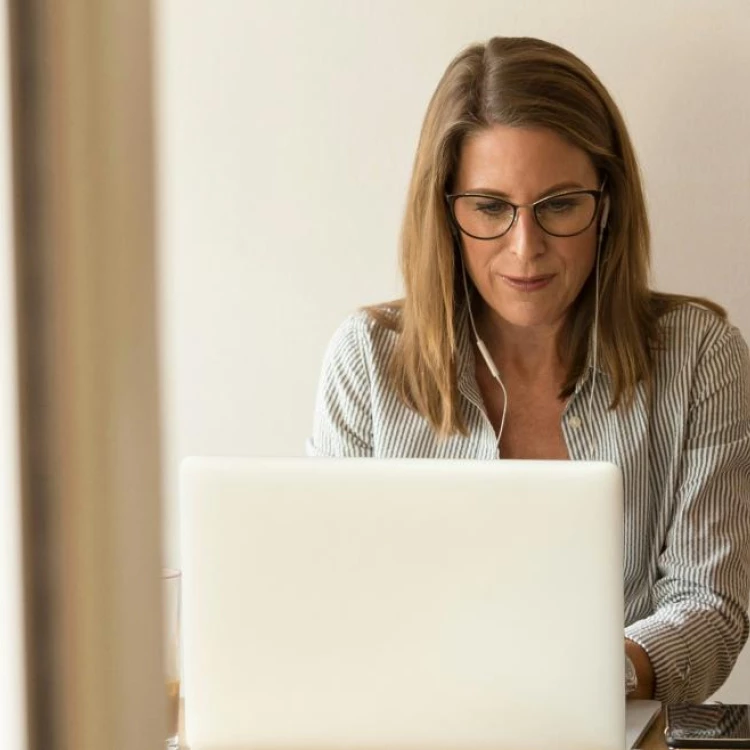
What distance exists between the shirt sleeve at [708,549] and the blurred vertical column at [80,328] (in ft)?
4.19

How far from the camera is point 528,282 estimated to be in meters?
1.55

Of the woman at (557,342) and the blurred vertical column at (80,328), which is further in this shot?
the woman at (557,342)

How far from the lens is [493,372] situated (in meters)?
1.57

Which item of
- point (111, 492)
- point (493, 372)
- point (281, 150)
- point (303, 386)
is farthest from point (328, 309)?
point (111, 492)

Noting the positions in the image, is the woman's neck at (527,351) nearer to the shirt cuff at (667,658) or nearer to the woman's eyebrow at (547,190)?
the woman's eyebrow at (547,190)

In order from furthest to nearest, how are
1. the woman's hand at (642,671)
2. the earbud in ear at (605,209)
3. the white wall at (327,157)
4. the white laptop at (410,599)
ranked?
the white wall at (327,157) → the earbud in ear at (605,209) → the woman's hand at (642,671) → the white laptop at (410,599)

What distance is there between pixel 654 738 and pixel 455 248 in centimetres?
76

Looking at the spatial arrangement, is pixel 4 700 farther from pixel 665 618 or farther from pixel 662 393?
pixel 662 393

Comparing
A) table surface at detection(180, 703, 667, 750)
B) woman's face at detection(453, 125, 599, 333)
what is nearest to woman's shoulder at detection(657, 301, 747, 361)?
woman's face at detection(453, 125, 599, 333)

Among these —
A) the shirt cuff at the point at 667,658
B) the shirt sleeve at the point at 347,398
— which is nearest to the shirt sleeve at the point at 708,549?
the shirt cuff at the point at 667,658

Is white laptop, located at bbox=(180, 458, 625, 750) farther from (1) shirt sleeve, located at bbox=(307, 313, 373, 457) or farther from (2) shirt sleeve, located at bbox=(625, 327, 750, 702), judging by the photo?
Result: (1) shirt sleeve, located at bbox=(307, 313, 373, 457)

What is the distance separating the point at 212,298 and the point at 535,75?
64cm

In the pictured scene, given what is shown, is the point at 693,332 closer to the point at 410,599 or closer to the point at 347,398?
the point at 347,398

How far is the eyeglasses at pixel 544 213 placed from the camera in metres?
1.55
